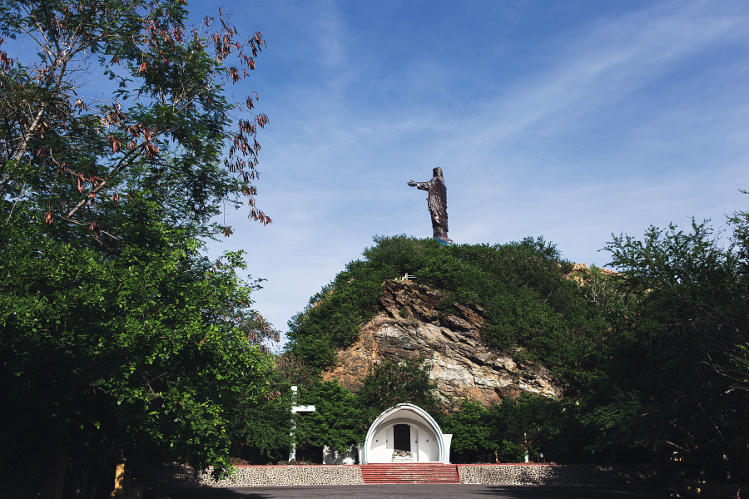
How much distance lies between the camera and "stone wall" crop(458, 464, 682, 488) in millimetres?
21703

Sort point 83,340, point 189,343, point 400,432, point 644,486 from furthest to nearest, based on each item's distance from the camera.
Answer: point 400,432 → point 644,486 → point 189,343 → point 83,340

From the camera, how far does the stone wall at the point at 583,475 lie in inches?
854

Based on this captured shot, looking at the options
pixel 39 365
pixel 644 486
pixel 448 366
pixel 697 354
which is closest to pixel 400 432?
pixel 448 366

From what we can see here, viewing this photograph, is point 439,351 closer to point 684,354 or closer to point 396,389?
point 396,389

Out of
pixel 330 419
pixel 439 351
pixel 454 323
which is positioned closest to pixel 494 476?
pixel 330 419

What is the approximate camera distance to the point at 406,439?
2962 centimetres

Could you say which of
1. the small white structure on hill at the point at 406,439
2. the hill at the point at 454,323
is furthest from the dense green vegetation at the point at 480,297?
the small white structure on hill at the point at 406,439

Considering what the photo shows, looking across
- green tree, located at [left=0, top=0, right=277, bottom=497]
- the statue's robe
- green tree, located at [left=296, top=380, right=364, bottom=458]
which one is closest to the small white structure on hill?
green tree, located at [left=296, top=380, right=364, bottom=458]

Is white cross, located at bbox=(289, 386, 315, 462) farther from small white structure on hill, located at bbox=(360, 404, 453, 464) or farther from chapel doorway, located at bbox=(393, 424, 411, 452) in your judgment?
chapel doorway, located at bbox=(393, 424, 411, 452)

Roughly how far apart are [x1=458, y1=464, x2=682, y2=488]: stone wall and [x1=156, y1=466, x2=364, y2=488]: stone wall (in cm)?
665

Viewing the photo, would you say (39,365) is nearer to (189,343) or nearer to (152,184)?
(189,343)

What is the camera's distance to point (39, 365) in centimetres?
876

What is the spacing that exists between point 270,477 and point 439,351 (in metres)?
14.1

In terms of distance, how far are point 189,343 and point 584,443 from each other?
67.0 feet
